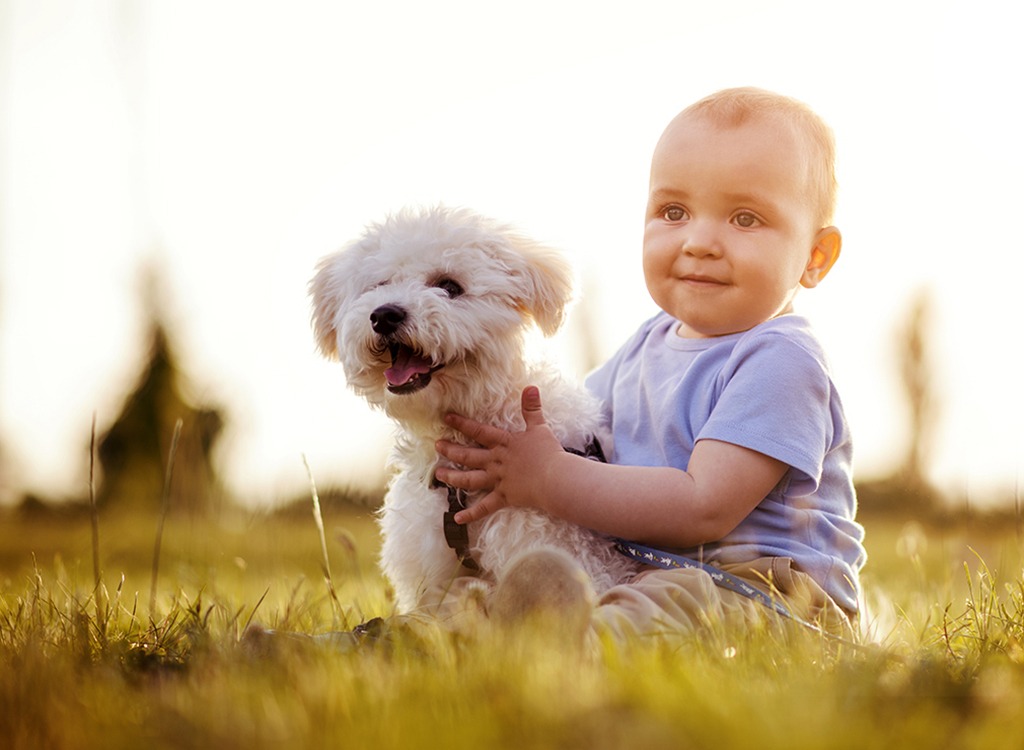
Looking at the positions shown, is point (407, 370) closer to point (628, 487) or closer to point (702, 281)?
point (628, 487)

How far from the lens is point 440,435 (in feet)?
10.1

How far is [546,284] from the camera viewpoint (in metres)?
3.12

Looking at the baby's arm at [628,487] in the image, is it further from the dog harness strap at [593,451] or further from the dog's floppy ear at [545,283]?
the dog's floppy ear at [545,283]

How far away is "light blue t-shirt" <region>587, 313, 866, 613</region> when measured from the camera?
2.75 metres

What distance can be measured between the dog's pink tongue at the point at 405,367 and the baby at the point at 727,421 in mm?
203

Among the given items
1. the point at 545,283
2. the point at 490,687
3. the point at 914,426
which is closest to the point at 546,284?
the point at 545,283

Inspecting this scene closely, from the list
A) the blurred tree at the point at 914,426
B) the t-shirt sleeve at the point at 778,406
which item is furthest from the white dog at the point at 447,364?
the blurred tree at the point at 914,426

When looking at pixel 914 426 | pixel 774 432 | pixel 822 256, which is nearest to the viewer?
pixel 774 432

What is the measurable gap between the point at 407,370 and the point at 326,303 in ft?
1.85

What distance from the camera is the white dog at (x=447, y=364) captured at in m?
2.85

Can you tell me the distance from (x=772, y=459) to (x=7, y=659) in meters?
2.05

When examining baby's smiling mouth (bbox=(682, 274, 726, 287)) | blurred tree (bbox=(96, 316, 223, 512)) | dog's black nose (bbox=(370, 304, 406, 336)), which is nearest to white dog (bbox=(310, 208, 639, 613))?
dog's black nose (bbox=(370, 304, 406, 336))

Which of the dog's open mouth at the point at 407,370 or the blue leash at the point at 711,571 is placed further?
the dog's open mouth at the point at 407,370

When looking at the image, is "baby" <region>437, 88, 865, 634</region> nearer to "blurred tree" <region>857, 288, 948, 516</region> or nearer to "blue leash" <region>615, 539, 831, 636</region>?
"blue leash" <region>615, 539, 831, 636</region>
